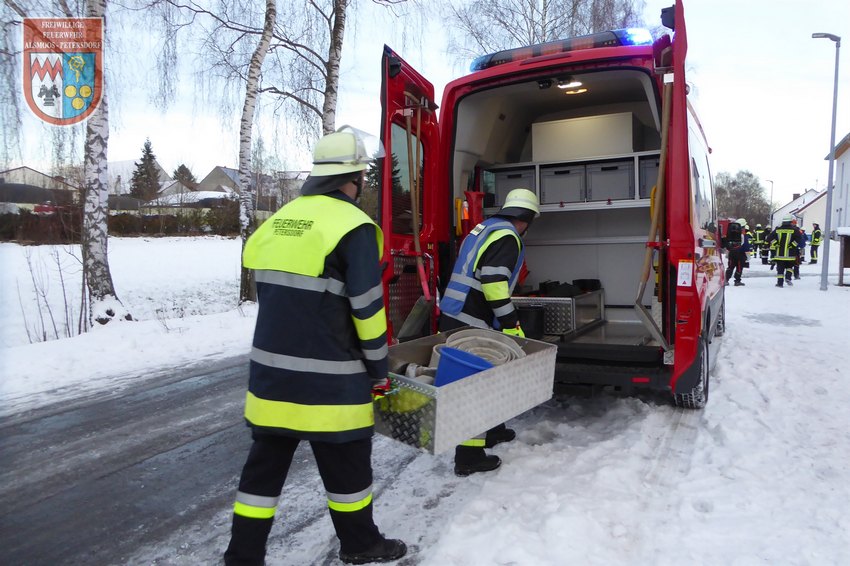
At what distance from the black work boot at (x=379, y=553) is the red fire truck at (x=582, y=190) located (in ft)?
6.31

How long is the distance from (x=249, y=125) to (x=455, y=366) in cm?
941

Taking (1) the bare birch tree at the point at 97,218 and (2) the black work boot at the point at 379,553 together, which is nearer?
(2) the black work boot at the point at 379,553

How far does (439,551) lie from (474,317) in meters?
1.67

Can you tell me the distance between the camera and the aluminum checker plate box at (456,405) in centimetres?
253

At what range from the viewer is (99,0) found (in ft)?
29.1

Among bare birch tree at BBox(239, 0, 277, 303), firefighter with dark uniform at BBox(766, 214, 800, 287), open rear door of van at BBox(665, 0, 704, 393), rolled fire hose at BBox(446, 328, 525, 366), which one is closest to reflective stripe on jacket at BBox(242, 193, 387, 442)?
rolled fire hose at BBox(446, 328, 525, 366)

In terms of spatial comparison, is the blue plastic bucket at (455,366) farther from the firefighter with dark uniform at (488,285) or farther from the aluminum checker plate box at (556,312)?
the aluminum checker plate box at (556,312)

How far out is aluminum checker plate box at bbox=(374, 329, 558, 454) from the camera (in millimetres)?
2533

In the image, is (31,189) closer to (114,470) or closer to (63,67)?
(63,67)

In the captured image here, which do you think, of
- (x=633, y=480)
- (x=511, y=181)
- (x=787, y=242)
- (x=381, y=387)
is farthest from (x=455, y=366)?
(x=787, y=242)

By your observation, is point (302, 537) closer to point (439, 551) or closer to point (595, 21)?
point (439, 551)

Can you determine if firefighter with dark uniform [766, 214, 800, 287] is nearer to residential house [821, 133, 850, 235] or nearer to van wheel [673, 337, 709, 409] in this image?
van wheel [673, 337, 709, 409]

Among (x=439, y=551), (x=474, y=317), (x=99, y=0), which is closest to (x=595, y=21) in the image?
(x=99, y=0)

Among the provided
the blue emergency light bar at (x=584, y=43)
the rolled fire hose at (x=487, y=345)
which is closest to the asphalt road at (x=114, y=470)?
the rolled fire hose at (x=487, y=345)
